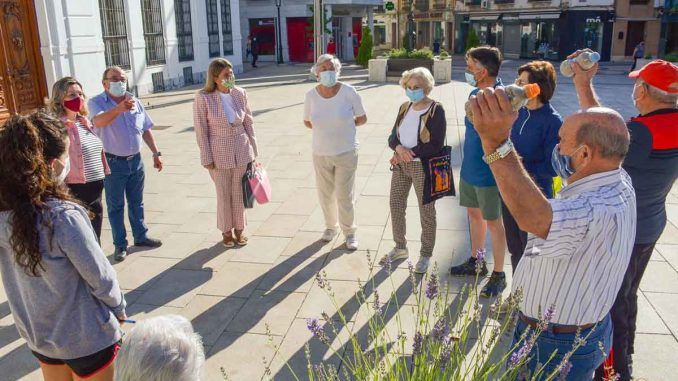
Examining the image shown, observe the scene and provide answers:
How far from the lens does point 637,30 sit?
113 feet

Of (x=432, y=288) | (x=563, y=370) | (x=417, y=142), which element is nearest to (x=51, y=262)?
(x=432, y=288)

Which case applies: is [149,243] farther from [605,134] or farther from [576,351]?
[605,134]

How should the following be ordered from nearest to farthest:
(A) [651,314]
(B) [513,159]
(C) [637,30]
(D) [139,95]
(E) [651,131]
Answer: (B) [513,159] → (E) [651,131] → (A) [651,314] → (D) [139,95] → (C) [637,30]

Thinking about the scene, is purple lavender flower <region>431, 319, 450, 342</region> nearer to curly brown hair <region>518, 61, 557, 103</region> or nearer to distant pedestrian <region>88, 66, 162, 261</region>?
curly brown hair <region>518, 61, 557, 103</region>

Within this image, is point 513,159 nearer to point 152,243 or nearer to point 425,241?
point 425,241

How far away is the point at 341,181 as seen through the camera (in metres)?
5.66

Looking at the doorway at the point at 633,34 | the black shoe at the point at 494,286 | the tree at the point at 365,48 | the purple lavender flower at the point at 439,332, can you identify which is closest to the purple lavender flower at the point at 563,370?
the purple lavender flower at the point at 439,332

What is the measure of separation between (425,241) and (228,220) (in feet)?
6.56

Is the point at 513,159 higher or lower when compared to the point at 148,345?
higher

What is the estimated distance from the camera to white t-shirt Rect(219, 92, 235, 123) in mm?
5418

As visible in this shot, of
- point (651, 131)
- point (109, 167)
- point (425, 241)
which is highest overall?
point (651, 131)

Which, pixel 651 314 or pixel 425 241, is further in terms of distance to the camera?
pixel 425 241

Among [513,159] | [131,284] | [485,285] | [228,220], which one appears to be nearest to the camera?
[513,159]

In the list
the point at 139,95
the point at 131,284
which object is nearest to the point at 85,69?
the point at 139,95
